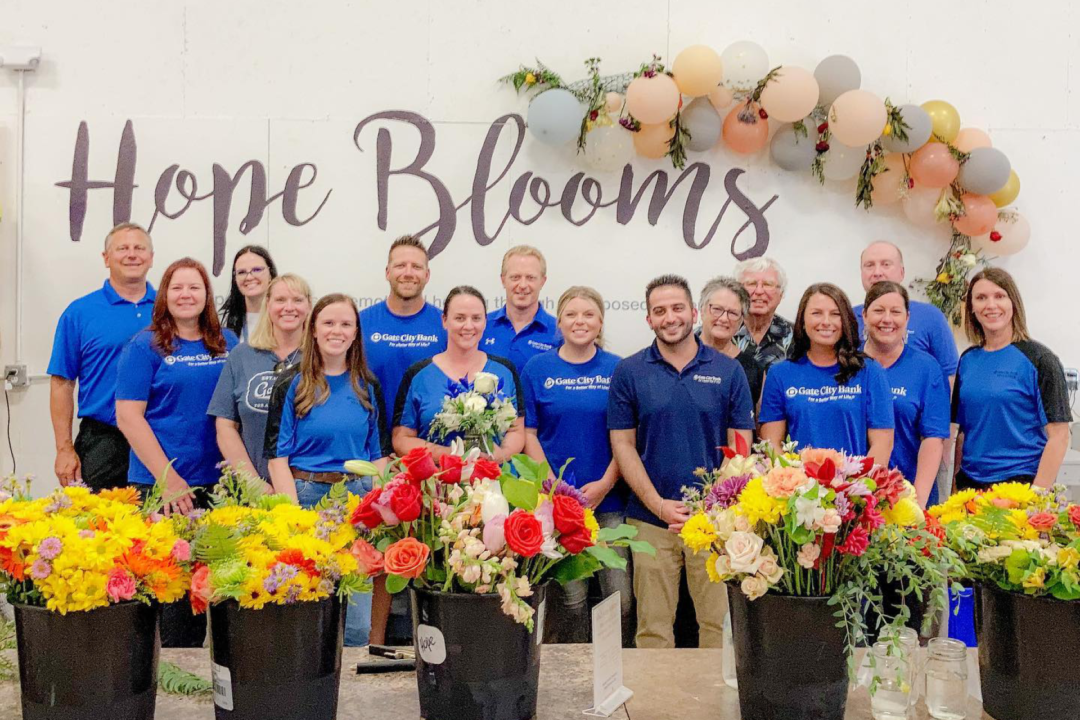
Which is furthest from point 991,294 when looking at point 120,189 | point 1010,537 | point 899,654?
point 120,189

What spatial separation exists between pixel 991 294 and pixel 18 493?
3.34 m

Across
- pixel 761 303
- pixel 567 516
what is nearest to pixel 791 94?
pixel 761 303

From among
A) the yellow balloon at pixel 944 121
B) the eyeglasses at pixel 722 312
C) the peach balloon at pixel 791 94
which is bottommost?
the eyeglasses at pixel 722 312

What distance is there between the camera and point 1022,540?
5.66ft

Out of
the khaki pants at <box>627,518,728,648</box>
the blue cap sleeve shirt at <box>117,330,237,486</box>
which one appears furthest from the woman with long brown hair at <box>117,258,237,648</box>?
the khaki pants at <box>627,518,728,648</box>

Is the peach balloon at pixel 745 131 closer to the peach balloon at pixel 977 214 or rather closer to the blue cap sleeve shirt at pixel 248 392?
the peach balloon at pixel 977 214

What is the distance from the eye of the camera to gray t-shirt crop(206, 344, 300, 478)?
348cm

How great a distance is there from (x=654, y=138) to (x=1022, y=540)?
3223mm

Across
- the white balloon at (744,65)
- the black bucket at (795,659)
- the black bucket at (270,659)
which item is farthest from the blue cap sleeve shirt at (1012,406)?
the black bucket at (270,659)

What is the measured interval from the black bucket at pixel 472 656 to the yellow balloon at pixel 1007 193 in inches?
154

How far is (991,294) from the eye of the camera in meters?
3.75

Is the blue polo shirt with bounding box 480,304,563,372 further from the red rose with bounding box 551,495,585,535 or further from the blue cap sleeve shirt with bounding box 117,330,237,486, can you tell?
the red rose with bounding box 551,495,585,535

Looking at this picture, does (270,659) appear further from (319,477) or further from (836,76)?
(836,76)

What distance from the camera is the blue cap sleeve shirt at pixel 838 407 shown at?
348 centimetres
